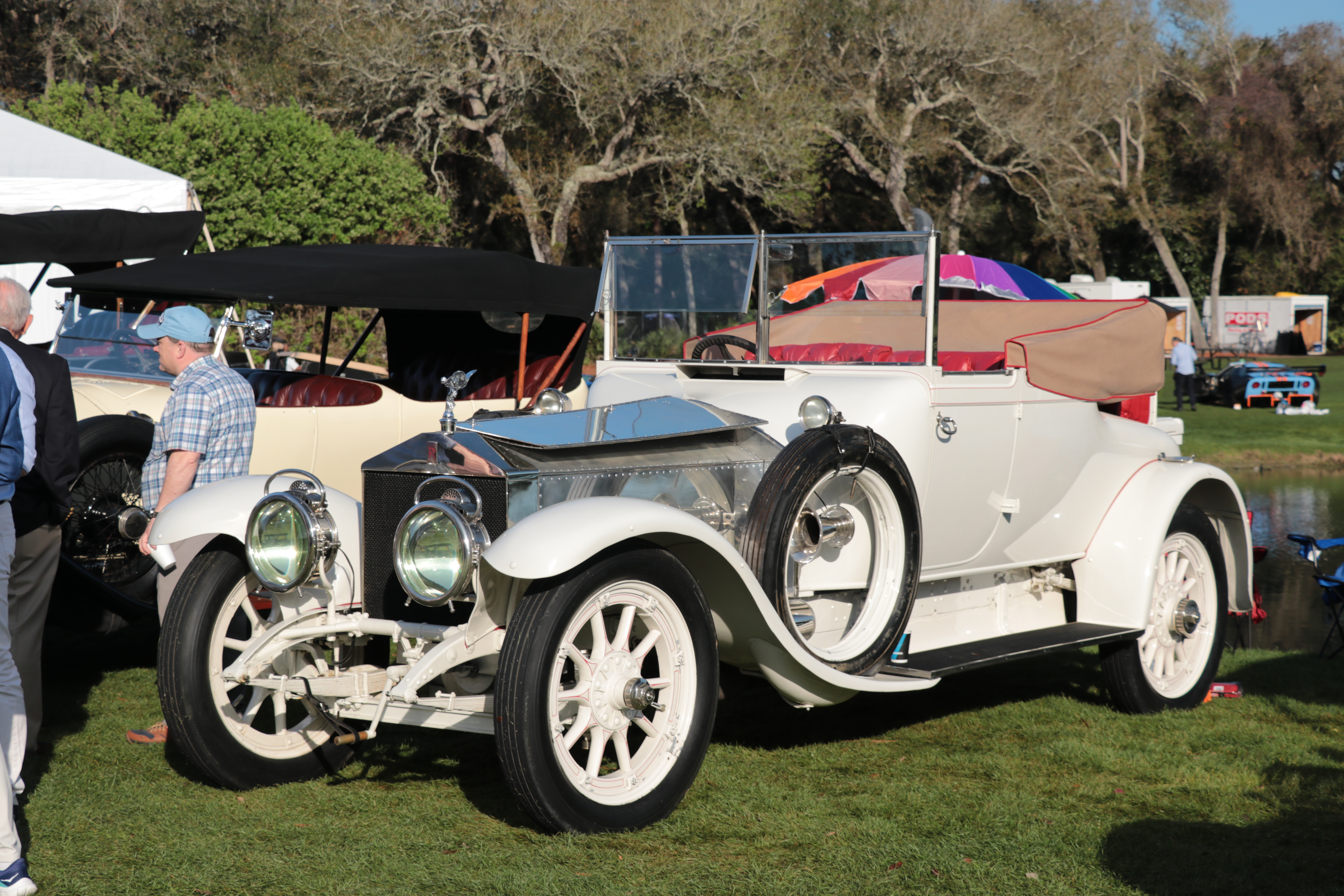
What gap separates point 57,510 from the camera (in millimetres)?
4340

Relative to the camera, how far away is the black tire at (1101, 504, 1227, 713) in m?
5.38

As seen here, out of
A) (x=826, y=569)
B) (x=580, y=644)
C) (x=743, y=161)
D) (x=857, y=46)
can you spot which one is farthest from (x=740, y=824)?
(x=857, y=46)

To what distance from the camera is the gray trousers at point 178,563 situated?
183 inches

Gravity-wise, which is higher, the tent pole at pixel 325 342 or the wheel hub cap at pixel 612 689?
the tent pole at pixel 325 342

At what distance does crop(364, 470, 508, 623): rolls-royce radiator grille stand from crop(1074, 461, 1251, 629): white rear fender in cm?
297

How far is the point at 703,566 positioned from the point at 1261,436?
17833mm

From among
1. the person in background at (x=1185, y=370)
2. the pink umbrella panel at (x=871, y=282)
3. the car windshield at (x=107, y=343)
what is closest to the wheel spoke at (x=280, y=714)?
the pink umbrella panel at (x=871, y=282)

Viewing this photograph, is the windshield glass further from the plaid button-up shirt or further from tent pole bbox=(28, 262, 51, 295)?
tent pole bbox=(28, 262, 51, 295)

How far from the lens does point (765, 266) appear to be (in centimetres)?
516

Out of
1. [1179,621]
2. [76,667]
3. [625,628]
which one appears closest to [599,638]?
[625,628]

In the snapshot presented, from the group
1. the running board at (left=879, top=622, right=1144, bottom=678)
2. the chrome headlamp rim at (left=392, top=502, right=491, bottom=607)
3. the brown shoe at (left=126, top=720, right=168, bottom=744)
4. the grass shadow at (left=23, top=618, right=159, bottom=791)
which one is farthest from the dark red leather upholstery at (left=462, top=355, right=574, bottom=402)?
the chrome headlamp rim at (left=392, top=502, right=491, bottom=607)

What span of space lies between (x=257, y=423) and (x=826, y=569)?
12.7 feet

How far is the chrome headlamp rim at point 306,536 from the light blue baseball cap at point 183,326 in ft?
3.80

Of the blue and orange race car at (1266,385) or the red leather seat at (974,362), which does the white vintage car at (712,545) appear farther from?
the blue and orange race car at (1266,385)
